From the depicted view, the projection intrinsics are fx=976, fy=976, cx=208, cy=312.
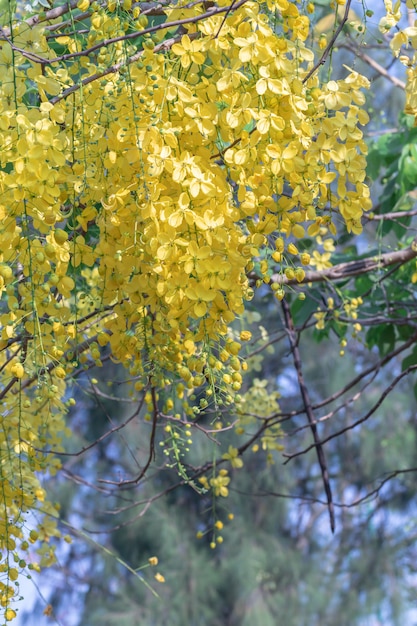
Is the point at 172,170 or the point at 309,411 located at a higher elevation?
the point at 309,411

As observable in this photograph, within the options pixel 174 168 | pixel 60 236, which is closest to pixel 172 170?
pixel 174 168

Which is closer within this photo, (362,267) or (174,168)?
(174,168)

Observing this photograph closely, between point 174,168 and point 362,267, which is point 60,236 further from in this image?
point 362,267

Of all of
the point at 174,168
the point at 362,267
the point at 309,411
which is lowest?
the point at 174,168

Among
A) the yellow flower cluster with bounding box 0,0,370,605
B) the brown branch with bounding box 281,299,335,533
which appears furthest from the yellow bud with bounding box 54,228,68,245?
the brown branch with bounding box 281,299,335,533

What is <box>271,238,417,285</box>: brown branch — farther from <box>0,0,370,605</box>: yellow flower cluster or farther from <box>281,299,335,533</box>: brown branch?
<box>0,0,370,605</box>: yellow flower cluster

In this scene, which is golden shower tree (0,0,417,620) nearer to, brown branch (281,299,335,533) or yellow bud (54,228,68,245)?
yellow bud (54,228,68,245)

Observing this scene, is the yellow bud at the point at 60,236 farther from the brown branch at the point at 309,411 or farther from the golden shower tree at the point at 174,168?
the brown branch at the point at 309,411

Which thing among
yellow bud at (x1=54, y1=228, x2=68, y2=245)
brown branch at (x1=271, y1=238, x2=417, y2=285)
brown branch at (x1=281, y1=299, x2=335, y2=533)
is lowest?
yellow bud at (x1=54, y1=228, x2=68, y2=245)

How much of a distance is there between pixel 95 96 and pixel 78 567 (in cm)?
518

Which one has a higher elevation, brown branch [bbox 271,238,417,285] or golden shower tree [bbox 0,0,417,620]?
brown branch [bbox 271,238,417,285]

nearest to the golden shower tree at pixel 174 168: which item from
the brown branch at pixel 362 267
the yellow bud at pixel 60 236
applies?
the yellow bud at pixel 60 236

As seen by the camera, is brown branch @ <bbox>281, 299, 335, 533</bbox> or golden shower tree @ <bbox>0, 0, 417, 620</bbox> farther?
brown branch @ <bbox>281, 299, 335, 533</bbox>

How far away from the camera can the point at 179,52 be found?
3.32ft
